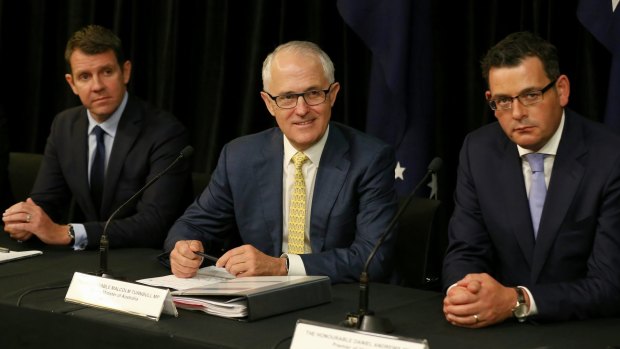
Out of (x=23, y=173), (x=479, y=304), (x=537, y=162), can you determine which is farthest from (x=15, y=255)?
(x=537, y=162)

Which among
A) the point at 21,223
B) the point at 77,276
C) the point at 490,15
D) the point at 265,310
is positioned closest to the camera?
the point at 265,310

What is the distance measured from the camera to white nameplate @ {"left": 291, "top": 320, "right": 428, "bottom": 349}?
211 centimetres

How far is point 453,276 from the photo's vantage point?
3.04 metres

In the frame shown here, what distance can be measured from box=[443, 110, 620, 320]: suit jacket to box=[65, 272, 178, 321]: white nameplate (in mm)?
964

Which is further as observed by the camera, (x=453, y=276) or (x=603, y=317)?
(x=453, y=276)

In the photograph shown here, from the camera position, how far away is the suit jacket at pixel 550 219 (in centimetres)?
291

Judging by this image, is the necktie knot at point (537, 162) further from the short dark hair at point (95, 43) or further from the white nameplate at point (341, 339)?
the short dark hair at point (95, 43)

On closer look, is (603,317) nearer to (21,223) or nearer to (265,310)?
(265,310)

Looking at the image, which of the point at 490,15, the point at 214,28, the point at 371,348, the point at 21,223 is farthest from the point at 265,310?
the point at 214,28

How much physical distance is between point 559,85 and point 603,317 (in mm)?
775

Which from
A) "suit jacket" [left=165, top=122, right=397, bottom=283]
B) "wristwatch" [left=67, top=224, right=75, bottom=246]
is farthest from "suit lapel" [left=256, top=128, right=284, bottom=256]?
"wristwatch" [left=67, top=224, right=75, bottom=246]

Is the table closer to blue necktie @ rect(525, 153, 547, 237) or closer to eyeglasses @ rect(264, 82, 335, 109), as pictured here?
blue necktie @ rect(525, 153, 547, 237)

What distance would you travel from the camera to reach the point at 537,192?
10.2 feet

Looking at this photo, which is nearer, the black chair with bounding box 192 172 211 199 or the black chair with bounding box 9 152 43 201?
the black chair with bounding box 192 172 211 199
